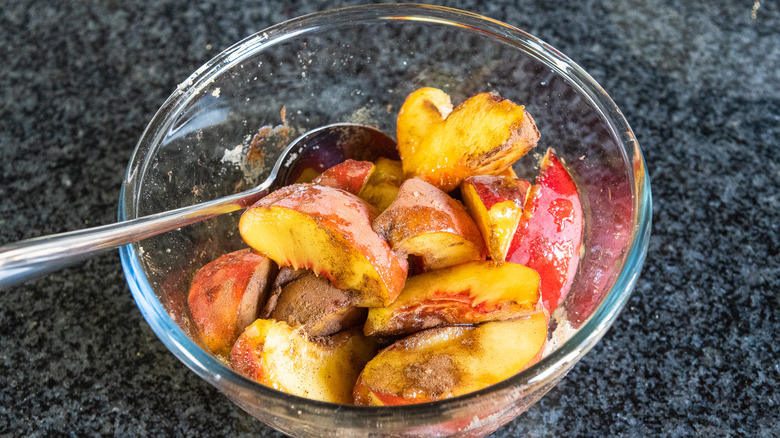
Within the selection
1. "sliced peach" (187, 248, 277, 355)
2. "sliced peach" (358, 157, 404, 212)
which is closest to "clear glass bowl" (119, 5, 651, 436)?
"sliced peach" (187, 248, 277, 355)

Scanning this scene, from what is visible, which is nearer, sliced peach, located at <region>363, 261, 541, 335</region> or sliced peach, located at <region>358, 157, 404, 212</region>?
sliced peach, located at <region>363, 261, 541, 335</region>

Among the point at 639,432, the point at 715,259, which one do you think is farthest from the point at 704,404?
the point at 715,259

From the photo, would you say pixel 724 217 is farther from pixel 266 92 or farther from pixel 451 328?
pixel 266 92

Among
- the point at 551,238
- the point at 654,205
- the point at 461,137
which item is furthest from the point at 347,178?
the point at 654,205

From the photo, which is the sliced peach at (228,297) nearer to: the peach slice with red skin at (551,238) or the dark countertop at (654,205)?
the dark countertop at (654,205)

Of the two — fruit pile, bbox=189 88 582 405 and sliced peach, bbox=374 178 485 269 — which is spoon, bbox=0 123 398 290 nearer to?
fruit pile, bbox=189 88 582 405

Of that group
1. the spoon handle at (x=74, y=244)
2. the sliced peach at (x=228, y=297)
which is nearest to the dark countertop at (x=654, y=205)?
the sliced peach at (x=228, y=297)
